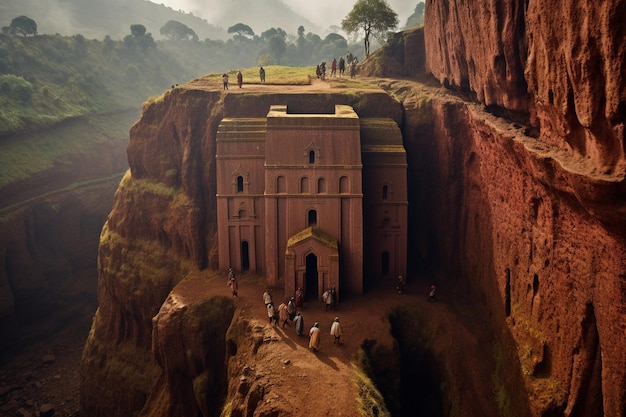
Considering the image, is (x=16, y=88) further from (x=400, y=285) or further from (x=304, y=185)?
(x=400, y=285)

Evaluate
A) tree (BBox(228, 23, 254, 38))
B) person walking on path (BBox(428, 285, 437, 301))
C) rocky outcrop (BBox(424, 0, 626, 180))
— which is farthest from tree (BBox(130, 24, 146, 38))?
person walking on path (BBox(428, 285, 437, 301))

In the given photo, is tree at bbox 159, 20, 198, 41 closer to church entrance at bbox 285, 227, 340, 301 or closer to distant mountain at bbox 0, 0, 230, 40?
distant mountain at bbox 0, 0, 230, 40

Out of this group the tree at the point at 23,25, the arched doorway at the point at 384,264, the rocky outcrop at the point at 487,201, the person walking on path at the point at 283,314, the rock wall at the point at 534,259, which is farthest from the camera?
the tree at the point at 23,25

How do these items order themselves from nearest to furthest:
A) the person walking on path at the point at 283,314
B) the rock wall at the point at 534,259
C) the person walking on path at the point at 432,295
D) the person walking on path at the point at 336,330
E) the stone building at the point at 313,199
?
Answer: the rock wall at the point at 534,259
the person walking on path at the point at 336,330
the person walking on path at the point at 283,314
the person walking on path at the point at 432,295
the stone building at the point at 313,199

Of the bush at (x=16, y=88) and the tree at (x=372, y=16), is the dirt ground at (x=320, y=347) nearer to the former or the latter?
the tree at (x=372, y=16)

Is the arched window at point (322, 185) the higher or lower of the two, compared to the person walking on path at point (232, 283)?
higher

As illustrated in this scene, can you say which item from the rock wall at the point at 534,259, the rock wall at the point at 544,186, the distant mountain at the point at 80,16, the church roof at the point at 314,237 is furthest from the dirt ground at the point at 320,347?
the distant mountain at the point at 80,16

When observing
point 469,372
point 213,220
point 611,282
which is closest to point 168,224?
point 213,220

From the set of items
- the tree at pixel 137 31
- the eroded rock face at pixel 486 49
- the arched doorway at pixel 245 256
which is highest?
the tree at pixel 137 31

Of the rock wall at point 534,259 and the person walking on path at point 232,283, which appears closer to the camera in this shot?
the rock wall at point 534,259
